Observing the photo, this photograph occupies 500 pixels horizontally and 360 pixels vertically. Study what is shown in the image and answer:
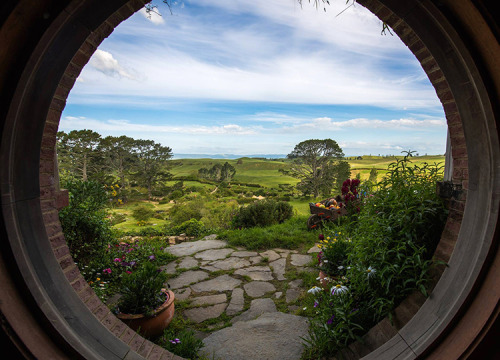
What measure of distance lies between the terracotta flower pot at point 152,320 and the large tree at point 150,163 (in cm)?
1604

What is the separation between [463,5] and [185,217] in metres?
8.43

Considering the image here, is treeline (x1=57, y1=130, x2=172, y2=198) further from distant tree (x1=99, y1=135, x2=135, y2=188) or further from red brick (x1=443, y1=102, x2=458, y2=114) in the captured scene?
red brick (x1=443, y1=102, x2=458, y2=114)

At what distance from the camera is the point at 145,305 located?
2520 mm

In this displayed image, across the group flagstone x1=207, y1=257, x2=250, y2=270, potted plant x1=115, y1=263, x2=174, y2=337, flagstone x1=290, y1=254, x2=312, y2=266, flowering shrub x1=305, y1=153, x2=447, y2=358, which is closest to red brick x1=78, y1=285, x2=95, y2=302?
potted plant x1=115, y1=263, x2=174, y2=337

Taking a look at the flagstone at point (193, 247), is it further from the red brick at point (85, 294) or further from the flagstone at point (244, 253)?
the red brick at point (85, 294)

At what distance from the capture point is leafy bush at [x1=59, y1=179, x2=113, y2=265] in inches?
135

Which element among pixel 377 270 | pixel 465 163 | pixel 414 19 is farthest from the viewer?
pixel 377 270

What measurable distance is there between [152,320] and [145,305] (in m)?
0.16

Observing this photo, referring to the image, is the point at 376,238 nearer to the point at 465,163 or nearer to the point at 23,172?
the point at 465,163

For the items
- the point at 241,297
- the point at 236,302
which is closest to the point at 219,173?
the point at 241,297

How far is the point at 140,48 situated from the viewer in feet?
14.7

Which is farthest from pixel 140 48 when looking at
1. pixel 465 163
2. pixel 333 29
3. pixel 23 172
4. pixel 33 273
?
pixel 465 163

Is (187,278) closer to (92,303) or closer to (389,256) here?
(92,303)

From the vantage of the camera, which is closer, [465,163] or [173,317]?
[465,163]
